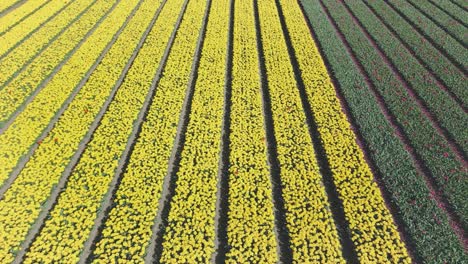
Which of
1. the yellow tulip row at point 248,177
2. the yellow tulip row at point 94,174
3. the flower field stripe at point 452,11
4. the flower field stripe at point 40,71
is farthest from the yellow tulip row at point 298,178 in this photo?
the flower field stripe at point 452,11

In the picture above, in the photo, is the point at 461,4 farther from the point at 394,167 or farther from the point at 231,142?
the point at 231,142

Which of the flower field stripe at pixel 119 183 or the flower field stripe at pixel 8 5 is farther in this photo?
the flower field stripe at pixel 8 5

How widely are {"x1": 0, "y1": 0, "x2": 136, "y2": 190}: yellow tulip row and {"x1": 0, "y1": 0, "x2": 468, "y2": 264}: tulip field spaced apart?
0.32 ft

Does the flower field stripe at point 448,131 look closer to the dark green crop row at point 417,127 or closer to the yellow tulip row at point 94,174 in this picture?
the dark green crop row at point 417,127

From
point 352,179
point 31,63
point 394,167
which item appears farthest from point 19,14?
point 394,167

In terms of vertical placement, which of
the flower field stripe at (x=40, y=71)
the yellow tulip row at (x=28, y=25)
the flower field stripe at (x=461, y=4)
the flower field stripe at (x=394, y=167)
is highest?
the yellow tulip row at (x=28, y=25)

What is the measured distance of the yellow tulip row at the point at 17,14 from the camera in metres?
26.0

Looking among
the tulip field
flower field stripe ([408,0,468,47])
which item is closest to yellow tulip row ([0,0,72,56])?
the tulip field

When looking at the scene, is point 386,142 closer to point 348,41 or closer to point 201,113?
point 201,113

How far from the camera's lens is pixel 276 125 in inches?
656

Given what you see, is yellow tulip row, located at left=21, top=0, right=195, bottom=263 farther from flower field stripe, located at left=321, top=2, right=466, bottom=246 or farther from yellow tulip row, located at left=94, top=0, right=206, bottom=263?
flower field stripe, located at left=321, top=2, right=466, bottom=246

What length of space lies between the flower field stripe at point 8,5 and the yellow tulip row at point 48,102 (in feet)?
30.7

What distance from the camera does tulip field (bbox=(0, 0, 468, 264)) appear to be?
11.8 metres

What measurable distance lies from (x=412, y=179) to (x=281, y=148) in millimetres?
5263
